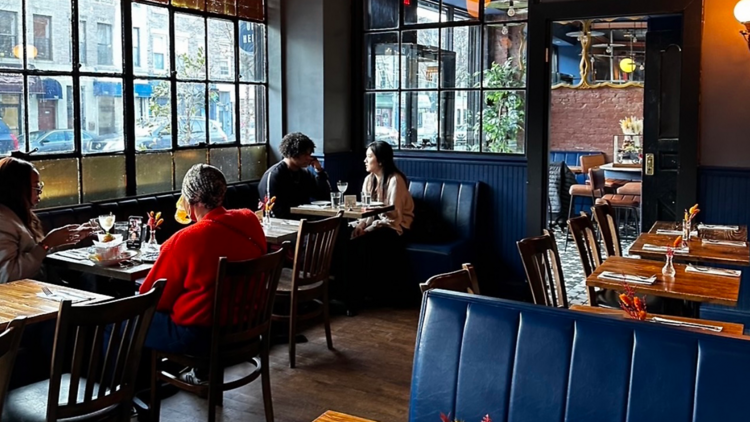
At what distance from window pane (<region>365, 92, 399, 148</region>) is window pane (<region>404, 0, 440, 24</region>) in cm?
69

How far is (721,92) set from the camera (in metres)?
5.34

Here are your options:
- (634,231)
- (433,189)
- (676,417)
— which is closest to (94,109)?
(433,189)

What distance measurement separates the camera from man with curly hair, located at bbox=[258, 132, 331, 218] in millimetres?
5727

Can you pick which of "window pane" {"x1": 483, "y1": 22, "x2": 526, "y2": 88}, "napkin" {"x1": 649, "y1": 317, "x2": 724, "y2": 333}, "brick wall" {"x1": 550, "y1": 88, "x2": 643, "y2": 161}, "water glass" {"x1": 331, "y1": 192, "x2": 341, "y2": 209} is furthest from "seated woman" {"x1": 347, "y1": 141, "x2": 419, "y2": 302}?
"brick wall" {"x1": 550, "y1": 88, "x2": 643, "y2": 161}

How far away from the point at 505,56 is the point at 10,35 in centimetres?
376

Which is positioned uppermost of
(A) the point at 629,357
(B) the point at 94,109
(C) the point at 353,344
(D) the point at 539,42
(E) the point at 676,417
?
(D) the point at 539,42

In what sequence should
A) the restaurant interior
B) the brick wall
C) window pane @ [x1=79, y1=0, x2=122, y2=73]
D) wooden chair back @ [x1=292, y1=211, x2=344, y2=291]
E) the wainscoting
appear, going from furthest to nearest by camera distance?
1. the brick wall
2. the wainscoting
3. window pane @ [x1=79, y1=0, x2=122, y2=73]
4. wooden chair back @ [x1=292, y1=211, x2=344, y2=291]
5. the restaurant interior

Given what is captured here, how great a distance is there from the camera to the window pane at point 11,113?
461 centimetres

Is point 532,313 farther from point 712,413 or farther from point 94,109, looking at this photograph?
point 94,109

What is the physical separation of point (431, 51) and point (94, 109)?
2.95 metres

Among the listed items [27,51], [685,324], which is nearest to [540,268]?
[685,324]

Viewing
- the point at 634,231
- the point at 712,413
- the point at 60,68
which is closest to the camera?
the point at 712,413

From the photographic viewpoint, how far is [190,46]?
5938mm

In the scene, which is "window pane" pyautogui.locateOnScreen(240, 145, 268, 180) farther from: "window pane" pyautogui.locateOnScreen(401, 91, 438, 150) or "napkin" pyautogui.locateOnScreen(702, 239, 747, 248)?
"napkin" pyautogui.locateOnScreen(702, 239, 747, 248)
